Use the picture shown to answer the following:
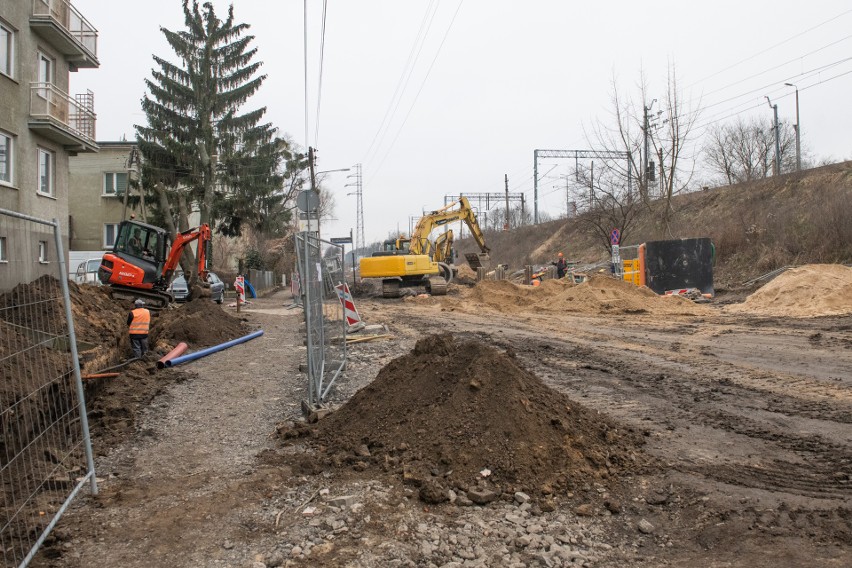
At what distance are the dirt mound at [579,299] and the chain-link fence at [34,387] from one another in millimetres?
16572

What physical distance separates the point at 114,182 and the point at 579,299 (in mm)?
29457

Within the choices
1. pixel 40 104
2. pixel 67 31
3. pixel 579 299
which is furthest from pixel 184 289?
pixel 579 299

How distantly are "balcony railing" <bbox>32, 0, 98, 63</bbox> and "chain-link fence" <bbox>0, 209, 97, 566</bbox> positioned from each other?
17963 mm

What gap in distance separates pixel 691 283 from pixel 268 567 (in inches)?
840

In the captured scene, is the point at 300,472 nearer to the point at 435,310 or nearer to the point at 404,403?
the point at 404,403

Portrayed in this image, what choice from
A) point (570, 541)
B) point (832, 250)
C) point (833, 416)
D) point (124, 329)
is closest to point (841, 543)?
point (570, 541)

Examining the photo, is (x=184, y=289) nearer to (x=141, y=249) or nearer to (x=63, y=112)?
(x=141, y=249)

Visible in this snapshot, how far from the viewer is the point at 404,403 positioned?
5859 millimetres

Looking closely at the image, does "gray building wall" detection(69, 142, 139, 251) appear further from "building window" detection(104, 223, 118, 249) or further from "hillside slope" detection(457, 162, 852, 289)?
"hillside slope" detection(457, 162, 852, 289)

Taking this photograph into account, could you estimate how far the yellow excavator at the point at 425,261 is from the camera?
27250 mm

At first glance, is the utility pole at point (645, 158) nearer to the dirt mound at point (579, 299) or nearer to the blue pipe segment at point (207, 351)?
the dirt mound at point (579, 299)

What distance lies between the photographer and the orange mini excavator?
18.5m

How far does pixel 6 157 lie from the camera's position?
57.7 feet

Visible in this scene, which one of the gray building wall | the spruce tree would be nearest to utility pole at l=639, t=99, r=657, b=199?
the spruce tree
